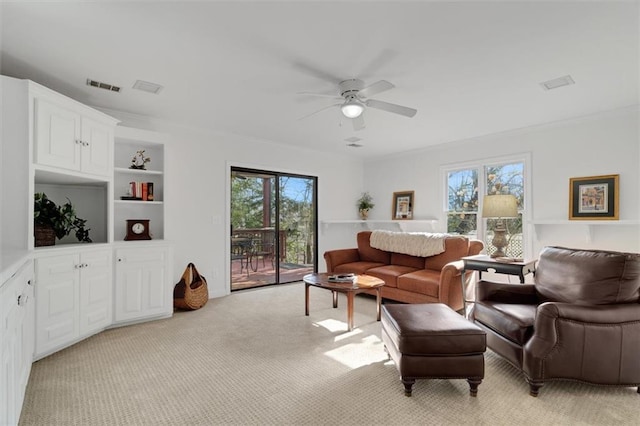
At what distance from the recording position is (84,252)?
295 centimetres

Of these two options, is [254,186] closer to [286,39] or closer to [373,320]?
[373,320]

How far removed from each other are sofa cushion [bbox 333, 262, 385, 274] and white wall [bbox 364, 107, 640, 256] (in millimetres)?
1503

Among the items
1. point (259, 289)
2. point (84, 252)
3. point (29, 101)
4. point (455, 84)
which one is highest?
point (455, 84)

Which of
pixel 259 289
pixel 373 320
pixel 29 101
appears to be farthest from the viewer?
pixel 259 289

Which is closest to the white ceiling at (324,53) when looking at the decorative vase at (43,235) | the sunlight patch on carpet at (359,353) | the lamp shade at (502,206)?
the lamp shade at (502,206)

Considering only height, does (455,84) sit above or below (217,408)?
above

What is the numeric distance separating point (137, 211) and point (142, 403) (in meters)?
2.59

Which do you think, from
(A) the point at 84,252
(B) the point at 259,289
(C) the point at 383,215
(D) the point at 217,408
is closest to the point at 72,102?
(A) the point at 84,252

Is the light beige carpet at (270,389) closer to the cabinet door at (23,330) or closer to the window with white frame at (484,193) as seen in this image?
the cabinet door at (23,330)

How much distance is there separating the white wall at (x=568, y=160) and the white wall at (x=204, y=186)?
3.09 m

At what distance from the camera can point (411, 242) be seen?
4598mm

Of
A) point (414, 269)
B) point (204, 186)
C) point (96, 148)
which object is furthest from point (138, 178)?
point (414, 269)

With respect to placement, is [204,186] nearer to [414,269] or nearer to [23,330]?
[23,330]

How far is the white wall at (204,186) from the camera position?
14.0ft
